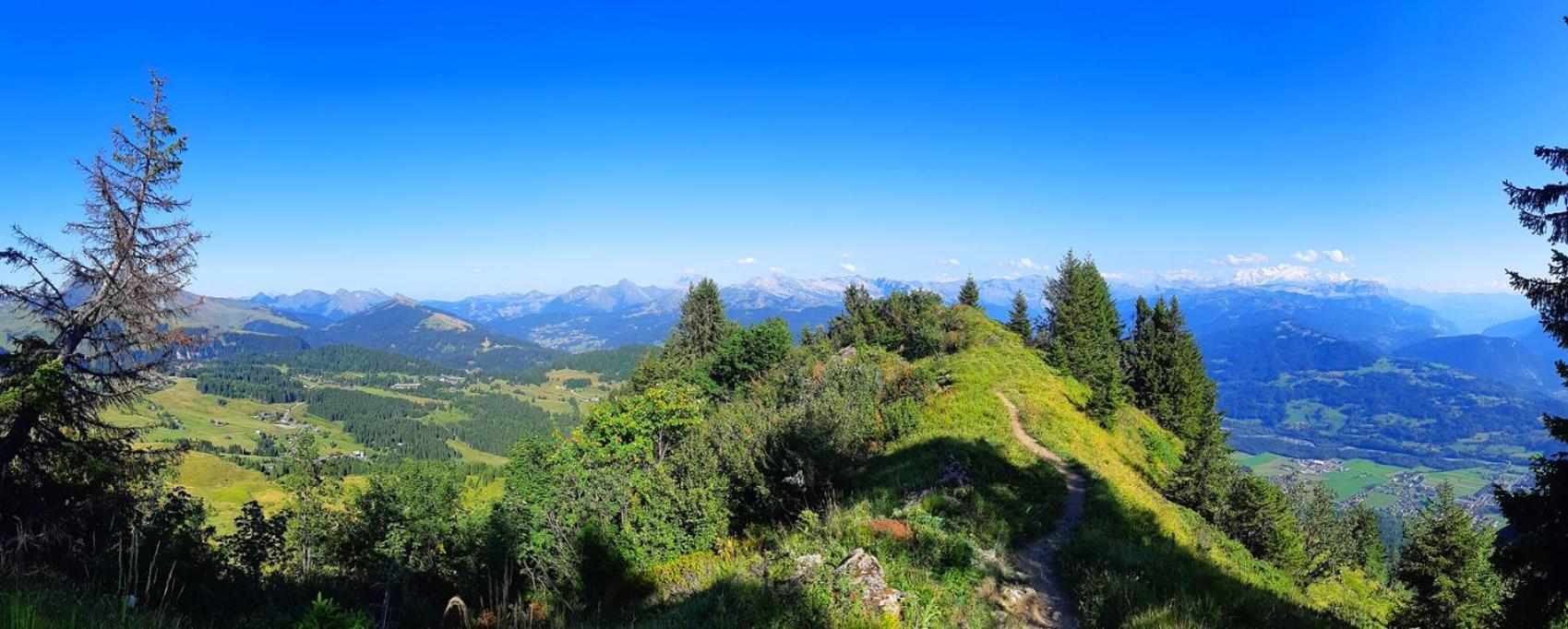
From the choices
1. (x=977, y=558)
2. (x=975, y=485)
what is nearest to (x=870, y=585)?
(x=977, y=558)

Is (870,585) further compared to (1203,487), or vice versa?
(1203,487)

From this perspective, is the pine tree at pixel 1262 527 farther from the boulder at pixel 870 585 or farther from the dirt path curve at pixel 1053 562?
the boulder at pixel 870 585

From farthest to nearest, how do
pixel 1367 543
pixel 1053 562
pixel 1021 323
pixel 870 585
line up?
pixel 1021 323 → pixel 1367 543 → pixel 1053 562 → pixel 870 585

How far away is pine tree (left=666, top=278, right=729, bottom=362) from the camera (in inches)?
2852

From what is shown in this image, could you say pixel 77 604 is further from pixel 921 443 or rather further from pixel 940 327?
pixel 940 327

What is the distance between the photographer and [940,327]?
5328 centimetres

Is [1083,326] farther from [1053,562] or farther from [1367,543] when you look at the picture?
[1053,562]

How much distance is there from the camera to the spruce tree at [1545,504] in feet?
35.4

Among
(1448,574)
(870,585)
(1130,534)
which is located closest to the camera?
(870,585)

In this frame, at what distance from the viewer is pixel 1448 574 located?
83.4ft

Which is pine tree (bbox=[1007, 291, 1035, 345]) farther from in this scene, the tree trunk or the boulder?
the tree trunk

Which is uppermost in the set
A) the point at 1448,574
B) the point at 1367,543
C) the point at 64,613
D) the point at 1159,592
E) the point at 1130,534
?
the point at 64,613

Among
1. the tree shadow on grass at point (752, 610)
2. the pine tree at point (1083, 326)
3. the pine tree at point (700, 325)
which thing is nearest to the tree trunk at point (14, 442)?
the tree shadow on grass at point (752, 610)

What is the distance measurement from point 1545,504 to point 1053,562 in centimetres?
898
